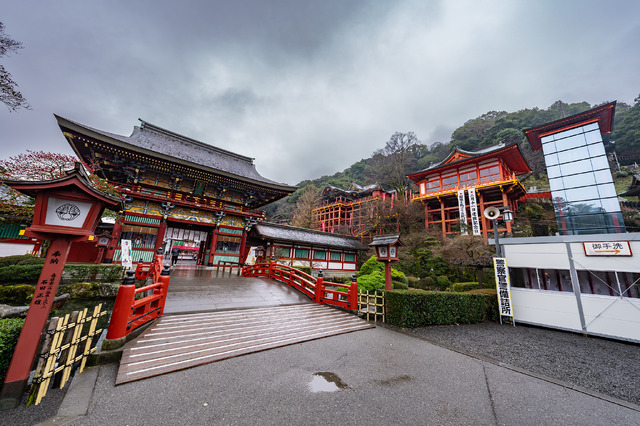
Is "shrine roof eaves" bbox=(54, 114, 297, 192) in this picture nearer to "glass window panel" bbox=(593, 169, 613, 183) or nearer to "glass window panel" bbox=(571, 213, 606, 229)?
"glass window panel" bbox=(571, 213, 606, 229)

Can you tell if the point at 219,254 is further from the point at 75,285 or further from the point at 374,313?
the point at 374,313

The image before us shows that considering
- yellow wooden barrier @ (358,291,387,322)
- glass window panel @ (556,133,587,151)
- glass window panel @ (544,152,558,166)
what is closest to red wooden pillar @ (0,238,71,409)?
yellow wooden barrier @ (358,291,387,322)

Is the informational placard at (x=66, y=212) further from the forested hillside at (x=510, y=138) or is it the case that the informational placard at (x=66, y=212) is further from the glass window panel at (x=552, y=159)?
the forested hillside at (x=510, y=138)

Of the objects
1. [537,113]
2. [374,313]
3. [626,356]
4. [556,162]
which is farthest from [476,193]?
[537,113]

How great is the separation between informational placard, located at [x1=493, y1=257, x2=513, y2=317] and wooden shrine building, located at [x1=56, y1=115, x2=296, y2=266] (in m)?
12.7

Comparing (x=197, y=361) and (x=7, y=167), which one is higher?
(x=7, y=167)

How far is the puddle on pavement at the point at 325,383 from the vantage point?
11.1 feet

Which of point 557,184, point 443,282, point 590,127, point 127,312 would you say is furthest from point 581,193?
point 127,312

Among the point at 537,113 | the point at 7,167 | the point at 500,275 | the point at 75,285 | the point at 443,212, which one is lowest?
the point at 75,285

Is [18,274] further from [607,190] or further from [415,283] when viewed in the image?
[607,190]

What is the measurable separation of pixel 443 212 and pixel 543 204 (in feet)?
34.3

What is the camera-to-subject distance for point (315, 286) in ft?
28.0

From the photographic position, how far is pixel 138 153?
39.2 ft

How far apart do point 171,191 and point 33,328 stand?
12.7 m
